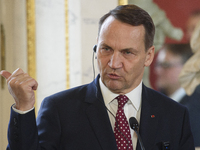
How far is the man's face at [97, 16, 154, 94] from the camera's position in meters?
1.88

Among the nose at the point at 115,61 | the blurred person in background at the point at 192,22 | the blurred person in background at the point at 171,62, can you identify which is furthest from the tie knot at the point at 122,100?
the blurred person in background at the point at 192,22

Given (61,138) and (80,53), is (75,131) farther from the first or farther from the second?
(80,53)

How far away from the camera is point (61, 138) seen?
73.1 inches

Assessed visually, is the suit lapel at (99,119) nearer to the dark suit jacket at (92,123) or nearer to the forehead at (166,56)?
the dark suit jacket at (92,123)

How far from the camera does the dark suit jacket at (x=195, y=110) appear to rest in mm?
3305

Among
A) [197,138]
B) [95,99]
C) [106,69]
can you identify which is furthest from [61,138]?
[197,138]

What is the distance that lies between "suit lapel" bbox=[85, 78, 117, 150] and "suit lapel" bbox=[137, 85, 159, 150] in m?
0.19

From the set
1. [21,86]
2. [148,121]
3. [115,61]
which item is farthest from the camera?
[148,121]

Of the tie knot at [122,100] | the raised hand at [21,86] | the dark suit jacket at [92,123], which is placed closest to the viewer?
the raised hand at [21,86]

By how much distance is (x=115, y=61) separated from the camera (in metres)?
1.85

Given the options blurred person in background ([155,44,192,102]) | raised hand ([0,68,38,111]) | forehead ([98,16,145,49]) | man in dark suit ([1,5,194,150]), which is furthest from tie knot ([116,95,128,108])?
blurred person in background ([155,44,192,102])

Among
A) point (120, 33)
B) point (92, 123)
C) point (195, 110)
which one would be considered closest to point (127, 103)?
point (92, 123)

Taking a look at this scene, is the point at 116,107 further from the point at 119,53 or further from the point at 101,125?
the point at 119,53

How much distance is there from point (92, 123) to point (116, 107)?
210 mm
